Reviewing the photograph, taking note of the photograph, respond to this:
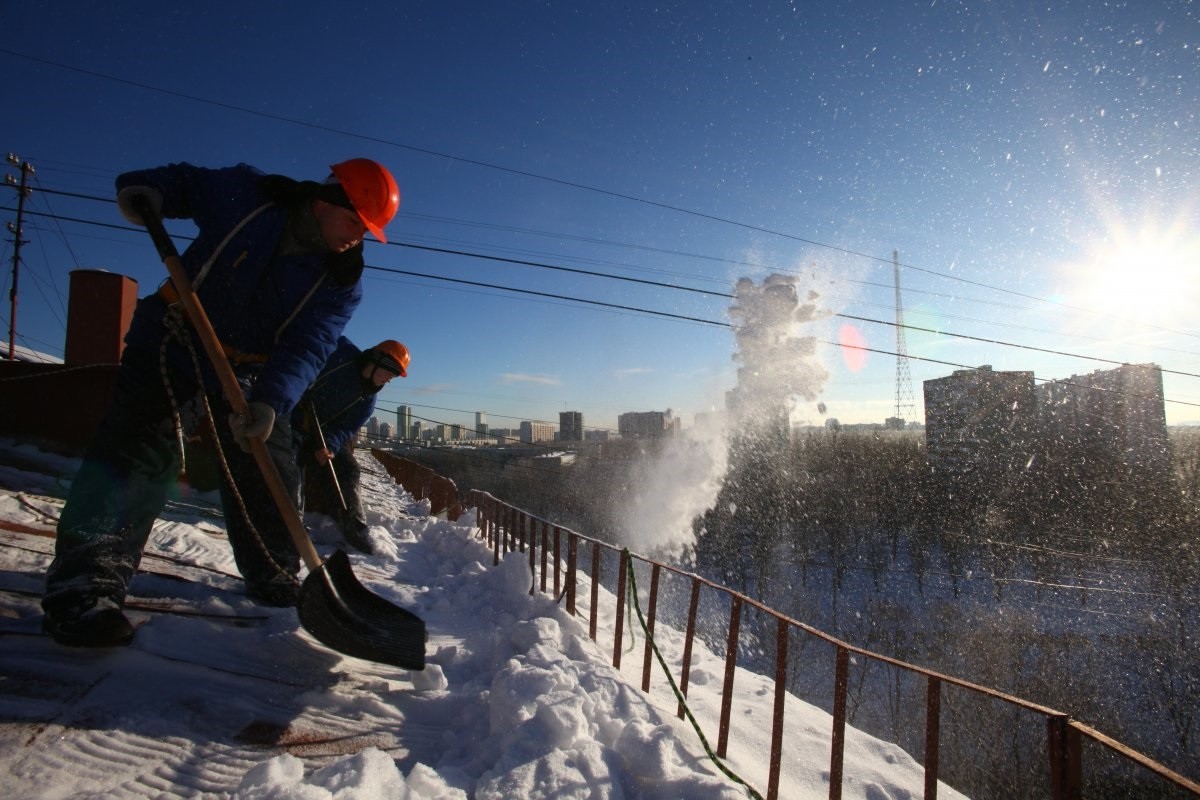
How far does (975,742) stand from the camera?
2912 cm

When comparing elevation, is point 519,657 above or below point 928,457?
below

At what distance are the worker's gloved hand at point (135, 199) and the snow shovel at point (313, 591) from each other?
0.05 ft

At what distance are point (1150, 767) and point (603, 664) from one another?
2354mm

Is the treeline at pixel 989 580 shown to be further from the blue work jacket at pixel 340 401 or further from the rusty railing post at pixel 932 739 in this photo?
the rusty railing post at pixel 932 739

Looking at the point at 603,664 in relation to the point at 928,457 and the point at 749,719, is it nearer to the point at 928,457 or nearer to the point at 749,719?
the point at 749,719

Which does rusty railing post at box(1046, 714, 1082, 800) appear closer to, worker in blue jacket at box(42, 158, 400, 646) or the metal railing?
the metal railing

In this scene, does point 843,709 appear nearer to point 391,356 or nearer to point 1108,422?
point 391,356

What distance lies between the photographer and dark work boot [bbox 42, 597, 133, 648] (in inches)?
74.7

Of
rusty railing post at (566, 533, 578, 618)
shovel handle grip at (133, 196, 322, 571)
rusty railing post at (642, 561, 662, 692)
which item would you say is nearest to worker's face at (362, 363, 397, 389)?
rusty railing post at (566, 533, 578, 618)

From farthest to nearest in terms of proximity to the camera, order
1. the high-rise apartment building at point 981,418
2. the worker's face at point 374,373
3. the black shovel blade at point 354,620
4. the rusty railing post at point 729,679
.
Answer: the high-rise apartment building at point 981,418 → the worker's face at point 374,373 → the rusty railing post at point 729,679 → the black shovel blade at point 354,620

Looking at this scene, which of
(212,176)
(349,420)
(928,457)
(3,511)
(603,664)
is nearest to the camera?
(212,176)

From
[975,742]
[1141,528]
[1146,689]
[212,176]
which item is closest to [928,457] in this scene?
[1141,528]

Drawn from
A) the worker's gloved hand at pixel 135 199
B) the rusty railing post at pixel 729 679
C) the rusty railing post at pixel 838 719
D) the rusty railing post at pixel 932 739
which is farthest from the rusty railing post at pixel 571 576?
the worker's gloved hand at pixel 135 199

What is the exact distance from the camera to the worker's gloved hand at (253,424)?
2.24 meters
